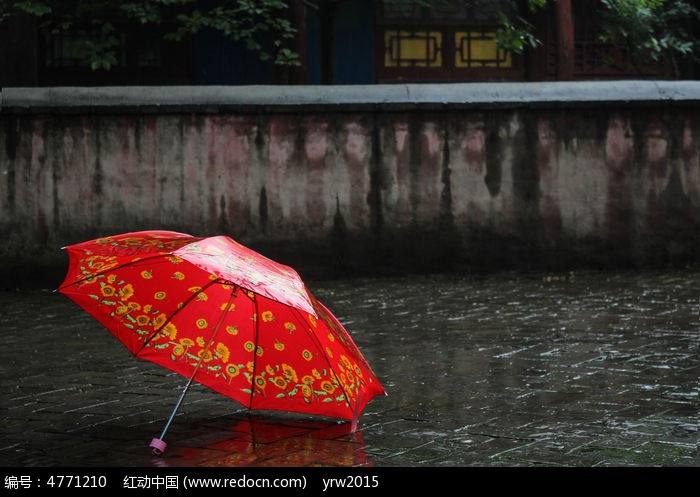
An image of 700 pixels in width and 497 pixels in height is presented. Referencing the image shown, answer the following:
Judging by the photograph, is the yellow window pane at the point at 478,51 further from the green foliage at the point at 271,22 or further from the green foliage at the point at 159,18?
the green foliage at the point at 159,18

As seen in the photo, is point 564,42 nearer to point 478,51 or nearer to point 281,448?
point 478,51

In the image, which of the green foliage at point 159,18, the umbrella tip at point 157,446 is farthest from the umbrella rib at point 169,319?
the green foliage at point 159,18

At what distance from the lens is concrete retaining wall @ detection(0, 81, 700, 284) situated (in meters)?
12.6

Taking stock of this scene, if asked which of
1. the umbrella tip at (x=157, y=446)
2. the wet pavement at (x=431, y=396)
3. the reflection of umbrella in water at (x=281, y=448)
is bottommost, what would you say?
the wet pavement at (x=431, y=396)

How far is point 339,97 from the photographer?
42.3 ft

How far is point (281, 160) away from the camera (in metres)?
12.9

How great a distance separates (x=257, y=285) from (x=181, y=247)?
1.49 ft

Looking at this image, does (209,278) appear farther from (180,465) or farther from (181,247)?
(180,465)

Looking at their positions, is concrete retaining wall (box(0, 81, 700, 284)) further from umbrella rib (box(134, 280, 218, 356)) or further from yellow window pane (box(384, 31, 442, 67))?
umbrella rib (box(134, 280, 218, 356))

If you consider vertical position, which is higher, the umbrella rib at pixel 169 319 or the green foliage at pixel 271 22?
A: the green foliage at pixel 271 22

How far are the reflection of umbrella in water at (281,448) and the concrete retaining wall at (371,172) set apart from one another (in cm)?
705

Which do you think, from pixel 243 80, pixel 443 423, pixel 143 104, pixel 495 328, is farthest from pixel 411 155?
pixel 443 423

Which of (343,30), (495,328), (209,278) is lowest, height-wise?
(495,328)

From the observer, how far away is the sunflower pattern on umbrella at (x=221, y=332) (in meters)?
5.48
